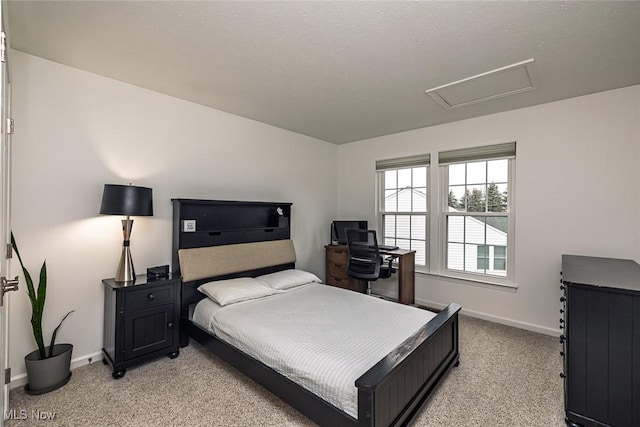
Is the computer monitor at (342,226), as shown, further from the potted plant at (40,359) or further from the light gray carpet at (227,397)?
the potted plant at (40,359)

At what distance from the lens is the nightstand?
231 cm

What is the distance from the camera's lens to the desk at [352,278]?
372cm

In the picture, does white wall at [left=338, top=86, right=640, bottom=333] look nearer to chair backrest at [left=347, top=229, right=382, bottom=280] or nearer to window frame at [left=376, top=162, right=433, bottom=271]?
window frame at [left=376, top=162, right=433, bottom=271]

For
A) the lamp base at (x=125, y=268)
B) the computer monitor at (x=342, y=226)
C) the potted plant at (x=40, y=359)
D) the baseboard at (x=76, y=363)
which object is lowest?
the baseboard at (x=76, y=363)

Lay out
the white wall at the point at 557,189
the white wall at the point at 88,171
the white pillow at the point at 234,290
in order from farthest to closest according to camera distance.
Result: the white wall at the point at 557,189 < the white pillow at the point at 234,290 < the white wall at the point at 88,171

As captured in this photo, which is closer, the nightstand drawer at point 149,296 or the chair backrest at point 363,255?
the nightstand drawer at point 149,296

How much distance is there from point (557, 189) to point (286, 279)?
120 inches

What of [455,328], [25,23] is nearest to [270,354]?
[455,328]

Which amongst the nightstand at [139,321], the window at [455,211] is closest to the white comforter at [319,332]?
the nightstand at [139,321]

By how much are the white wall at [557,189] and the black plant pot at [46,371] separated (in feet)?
13.0

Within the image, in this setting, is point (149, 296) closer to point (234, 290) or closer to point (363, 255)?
point (234, 290)

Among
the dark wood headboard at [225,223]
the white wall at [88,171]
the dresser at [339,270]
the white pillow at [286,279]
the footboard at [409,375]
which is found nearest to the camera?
the footboard at [409,375]

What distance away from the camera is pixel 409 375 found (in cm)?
178

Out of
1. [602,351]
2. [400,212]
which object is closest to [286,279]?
[400,212]
